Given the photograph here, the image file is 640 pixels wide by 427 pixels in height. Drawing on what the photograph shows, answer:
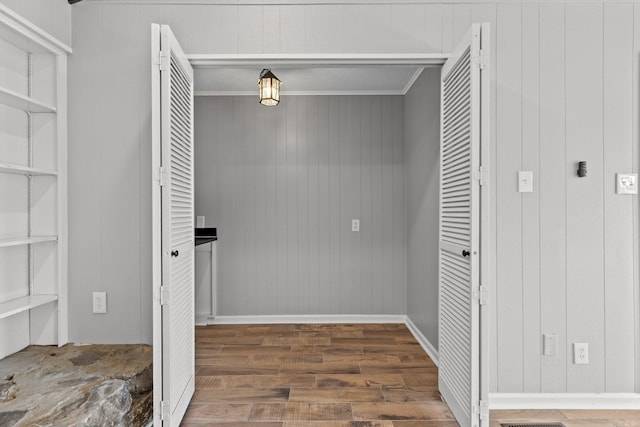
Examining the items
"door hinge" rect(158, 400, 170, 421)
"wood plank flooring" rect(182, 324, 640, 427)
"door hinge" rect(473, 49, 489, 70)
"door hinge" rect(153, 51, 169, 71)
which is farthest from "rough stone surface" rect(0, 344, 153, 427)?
"door hinge" rect(473, 49, 489, 70)

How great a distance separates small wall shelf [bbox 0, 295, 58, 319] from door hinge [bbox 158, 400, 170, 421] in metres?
0.90

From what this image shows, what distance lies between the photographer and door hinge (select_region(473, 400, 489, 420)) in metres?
2.04

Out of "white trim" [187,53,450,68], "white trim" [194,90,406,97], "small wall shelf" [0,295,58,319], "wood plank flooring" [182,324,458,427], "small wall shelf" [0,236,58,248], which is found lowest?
"wood plank flooring" [182,324,458,427]

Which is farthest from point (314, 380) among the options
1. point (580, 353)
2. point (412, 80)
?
point (412, 80)

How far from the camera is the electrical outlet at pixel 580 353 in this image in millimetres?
2500

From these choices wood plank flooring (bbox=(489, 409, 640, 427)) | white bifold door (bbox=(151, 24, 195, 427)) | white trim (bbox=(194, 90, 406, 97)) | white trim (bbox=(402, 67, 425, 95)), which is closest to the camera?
white bifold door (bbox=(151, 24, 195, 427))

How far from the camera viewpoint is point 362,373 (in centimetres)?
304

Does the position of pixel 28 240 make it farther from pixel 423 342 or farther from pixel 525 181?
pixel 423 342

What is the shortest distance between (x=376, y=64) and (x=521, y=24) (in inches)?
34.4

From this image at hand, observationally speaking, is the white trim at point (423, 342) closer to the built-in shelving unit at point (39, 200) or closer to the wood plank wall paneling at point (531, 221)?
the wood plank wall paneling at point (531, 221)

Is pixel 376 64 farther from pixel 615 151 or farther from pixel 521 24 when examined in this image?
pixel 615 151

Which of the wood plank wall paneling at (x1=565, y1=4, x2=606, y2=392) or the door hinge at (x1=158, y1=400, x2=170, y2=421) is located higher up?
the wood plank wall paneling at (x1=565, y1=4, x2=606, y2=392)

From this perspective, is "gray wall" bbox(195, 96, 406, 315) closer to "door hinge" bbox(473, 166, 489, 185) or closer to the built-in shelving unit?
the built-in shelving unit

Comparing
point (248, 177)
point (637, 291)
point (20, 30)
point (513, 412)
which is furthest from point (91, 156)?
point (637, 291)
